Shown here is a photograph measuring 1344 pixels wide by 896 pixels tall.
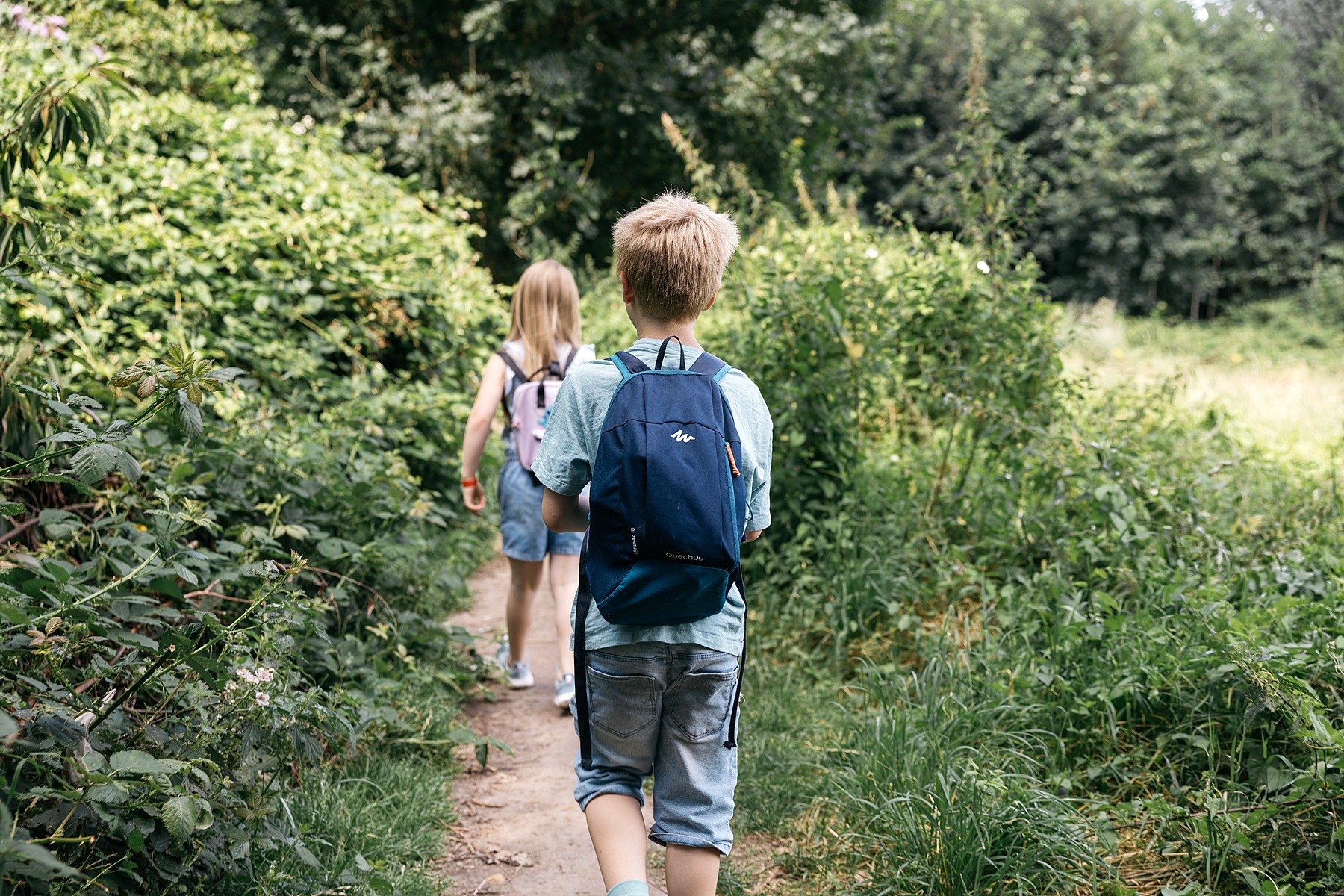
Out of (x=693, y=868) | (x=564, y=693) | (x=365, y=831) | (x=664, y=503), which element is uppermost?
(x=664, y=503)

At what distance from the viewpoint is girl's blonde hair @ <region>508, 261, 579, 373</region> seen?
408 centimetres

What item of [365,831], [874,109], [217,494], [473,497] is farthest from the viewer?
[874,109]

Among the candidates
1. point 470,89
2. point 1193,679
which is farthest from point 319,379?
point 470,89

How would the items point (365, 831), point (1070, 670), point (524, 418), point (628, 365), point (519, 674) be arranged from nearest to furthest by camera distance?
point (628, 365), point (365, 831), point (1070, 670), point (524, 418), point (519, 674)

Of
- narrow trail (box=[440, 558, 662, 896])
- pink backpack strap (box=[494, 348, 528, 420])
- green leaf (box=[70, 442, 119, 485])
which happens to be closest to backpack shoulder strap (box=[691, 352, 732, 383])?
green leaf (box=[70, 442, 119, 485])

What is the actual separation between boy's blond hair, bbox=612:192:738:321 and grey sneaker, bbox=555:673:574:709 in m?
2.36

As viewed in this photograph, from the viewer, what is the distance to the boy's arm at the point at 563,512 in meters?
2.20

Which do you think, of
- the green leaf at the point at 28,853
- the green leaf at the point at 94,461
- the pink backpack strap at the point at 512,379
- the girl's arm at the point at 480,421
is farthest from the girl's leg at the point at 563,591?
the green leaf at the point at 28,853

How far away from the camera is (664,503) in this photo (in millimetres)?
1949

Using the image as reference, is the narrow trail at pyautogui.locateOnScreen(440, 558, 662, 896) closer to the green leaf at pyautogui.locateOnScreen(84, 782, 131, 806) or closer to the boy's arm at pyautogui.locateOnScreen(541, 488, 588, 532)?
the green leaf at pyautogui.locateOnScreen(84, 782, 131, 806)

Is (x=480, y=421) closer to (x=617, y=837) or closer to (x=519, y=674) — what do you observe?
(x=519, y=674)

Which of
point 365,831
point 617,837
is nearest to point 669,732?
point 617,837

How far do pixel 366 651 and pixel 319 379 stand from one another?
5.91 ft

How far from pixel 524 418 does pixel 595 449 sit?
6.21ft
